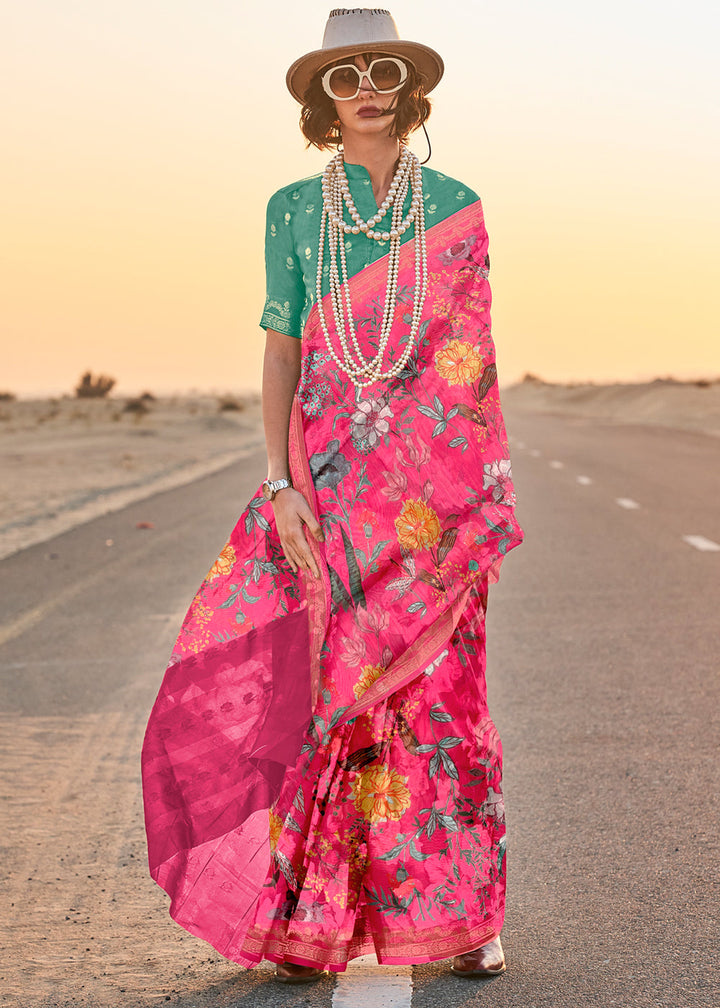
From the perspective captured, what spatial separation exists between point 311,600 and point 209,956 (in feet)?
3.23

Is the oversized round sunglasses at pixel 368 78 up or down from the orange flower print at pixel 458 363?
up

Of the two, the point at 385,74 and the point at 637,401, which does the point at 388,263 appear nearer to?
the point at 385,74

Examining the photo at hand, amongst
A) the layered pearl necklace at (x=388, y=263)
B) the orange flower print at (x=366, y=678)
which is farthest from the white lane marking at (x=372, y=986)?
the layered pearl necklace at (x=388, y=263)

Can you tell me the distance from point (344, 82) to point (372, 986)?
84.5 inches

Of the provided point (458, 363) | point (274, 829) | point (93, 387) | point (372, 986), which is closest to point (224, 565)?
point (274, 829)

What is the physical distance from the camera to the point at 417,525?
299cm

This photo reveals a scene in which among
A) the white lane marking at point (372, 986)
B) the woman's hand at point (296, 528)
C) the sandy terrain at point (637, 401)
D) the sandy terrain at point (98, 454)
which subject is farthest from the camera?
the sandy terrain at point (637, 401)

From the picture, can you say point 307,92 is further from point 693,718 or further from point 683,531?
point 683,531

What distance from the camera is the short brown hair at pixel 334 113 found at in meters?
3.14

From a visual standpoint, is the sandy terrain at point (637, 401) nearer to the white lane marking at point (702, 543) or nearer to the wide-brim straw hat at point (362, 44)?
the white lane marking at point (702, 543)

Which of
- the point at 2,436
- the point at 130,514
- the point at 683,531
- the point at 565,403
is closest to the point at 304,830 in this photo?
the point at 683,531

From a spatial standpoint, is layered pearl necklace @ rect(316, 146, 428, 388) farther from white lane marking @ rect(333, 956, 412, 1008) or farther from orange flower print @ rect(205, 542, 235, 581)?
white lane marking @ rect(333, 956, 412, 1008)

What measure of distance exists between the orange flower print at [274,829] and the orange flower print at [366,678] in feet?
1.17

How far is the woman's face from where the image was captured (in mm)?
3064
